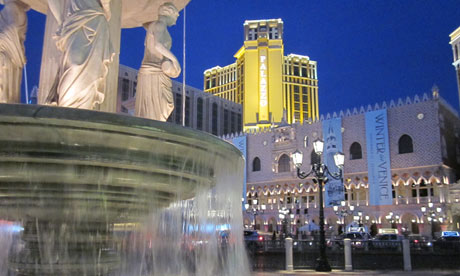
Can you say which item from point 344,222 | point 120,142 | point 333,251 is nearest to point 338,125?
point 344,222

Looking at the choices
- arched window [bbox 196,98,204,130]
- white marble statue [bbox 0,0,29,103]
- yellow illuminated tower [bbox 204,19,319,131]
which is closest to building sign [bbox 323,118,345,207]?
yellow illuminated tower [bbox 204,19,319,131]

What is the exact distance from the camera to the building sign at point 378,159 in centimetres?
3123

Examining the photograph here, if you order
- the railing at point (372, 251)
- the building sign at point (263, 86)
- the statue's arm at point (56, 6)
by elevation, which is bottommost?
the railing at point (372, 251)

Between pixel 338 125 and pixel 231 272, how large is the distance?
31335mm

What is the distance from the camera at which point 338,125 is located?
34.3 meters

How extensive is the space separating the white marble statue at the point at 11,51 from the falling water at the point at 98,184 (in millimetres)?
1253

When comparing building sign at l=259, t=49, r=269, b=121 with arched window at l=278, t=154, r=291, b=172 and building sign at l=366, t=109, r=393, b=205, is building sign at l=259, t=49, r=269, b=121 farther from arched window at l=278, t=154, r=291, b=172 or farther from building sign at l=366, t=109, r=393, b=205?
building sign at l=366, t=109, r=393, b=205

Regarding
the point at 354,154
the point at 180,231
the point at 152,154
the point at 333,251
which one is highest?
the point at 354,154

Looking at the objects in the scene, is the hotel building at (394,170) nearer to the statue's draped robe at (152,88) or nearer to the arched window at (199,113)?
the arched window at (199,113)

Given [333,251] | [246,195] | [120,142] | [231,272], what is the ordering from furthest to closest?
[246,195] → [333,251] → [231,272] → [120,142]

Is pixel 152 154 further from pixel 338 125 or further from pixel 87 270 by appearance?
pixel 338 125

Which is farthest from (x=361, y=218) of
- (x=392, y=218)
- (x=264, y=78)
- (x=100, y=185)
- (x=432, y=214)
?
(x=100, y=185)

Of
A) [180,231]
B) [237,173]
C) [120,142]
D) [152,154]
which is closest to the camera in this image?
[120,142]

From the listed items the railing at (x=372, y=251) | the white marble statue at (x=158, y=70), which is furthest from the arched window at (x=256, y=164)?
the white marble statue at (x=158, y=70)
